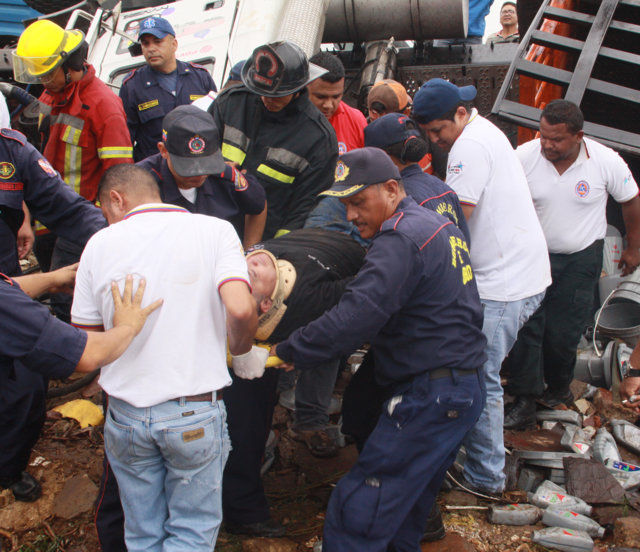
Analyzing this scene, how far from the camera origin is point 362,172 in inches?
98.7

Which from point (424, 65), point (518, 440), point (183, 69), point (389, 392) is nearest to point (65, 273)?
point (389, 392)

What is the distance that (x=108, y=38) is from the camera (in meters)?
6.50

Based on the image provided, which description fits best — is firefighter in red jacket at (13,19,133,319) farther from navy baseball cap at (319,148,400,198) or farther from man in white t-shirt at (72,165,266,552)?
navy baseball cap at (319,148,400,198)

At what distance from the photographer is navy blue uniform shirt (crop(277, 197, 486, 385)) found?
2.35 meters

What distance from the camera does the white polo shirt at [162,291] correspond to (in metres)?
2.16

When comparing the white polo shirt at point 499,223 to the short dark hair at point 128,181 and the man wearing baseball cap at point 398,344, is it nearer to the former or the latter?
the man wearing baseball cap at point 398,344

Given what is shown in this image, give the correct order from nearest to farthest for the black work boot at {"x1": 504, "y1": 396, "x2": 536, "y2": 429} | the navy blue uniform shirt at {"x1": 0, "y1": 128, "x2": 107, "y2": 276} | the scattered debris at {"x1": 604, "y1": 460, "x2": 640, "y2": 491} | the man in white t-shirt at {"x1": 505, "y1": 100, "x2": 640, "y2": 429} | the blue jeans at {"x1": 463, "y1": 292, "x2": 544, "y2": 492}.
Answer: the navy blue uniform shirt at {"x1": 0, "y1": 128, "x2": 107, "y2": 276} → the blue jeans at {"x1": 463, "y1": 292, "x2": 544, "y2": 492} → the scattered debris at {"x1": 604, "y1": 460, "x2": 640, "y2": 491} → the man in white t-shirt at {"x1": 505, "y1": 100, "x2": 640, "y2": 429} → the black work boot at {"x1": 504, "y1": 396, "x2": 536, "y2": 429}

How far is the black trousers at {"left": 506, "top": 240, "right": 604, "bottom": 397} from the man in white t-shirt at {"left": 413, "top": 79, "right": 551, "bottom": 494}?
778 millimetres

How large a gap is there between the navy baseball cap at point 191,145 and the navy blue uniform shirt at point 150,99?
1.96 metres

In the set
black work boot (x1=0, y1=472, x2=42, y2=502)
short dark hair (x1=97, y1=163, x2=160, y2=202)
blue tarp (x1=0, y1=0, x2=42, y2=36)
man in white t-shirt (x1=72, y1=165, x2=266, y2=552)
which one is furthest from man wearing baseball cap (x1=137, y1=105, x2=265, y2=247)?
blue tarp (x1=0, y1=0, x2=42, y2=36)

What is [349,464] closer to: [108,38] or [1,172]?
[1,172]

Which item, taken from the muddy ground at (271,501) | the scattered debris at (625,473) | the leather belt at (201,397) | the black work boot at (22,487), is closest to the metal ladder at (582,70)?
the scattered debris at (625,473)

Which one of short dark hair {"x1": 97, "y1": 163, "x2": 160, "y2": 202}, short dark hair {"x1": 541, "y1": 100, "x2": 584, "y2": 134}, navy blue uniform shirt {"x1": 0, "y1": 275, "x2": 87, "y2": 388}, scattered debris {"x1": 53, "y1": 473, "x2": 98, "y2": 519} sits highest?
short dark hair {"x1": 541, "y1": 100, "x2": 584, "y2": 134}

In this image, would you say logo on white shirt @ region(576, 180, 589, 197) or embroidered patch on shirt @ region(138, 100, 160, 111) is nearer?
logo on white shirt @ region(576, 180, 589, 197)
